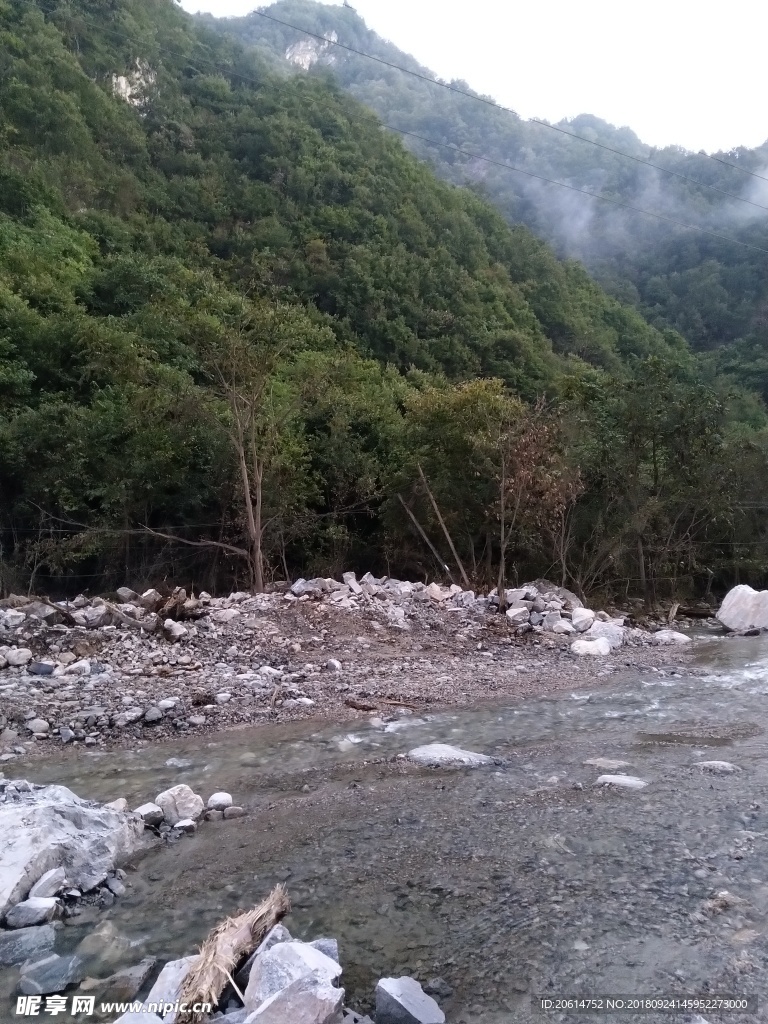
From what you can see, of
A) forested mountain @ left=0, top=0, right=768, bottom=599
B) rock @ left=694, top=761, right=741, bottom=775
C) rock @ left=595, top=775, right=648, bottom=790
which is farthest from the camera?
forested mountain @ left=0, top=0, right=768, bottom=599

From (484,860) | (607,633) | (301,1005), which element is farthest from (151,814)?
(607,633)

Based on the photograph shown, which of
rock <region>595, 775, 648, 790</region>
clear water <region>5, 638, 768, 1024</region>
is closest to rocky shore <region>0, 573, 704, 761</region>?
clear water <region>5, 638, 768, 1024</region>

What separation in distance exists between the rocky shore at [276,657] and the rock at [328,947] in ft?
11.6

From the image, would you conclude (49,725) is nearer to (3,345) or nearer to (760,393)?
(3,345)

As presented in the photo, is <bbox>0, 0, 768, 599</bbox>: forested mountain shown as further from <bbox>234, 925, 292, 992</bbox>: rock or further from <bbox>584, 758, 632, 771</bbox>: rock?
<bbox>234, 925, 292, 992</bbox>: rock

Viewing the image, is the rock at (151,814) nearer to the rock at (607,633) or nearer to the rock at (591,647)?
the rock at (591,647)

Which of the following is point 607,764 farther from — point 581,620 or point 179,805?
point 581,620

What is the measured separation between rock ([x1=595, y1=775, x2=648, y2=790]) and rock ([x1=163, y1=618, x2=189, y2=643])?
5100 millimetres

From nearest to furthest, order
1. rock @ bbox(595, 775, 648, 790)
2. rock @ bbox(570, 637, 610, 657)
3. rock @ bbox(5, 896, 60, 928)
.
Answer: rock @ bbox(5, 896, 60, 928), rock @ bbox(595, 775, 648, 790), rock @ bbox(570, 637, 610, 657)

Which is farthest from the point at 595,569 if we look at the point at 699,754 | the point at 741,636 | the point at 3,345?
the point at 3,345

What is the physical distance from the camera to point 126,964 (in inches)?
103

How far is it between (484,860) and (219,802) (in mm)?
1599

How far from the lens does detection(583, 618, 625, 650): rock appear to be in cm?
983

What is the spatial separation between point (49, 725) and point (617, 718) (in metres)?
4.49
